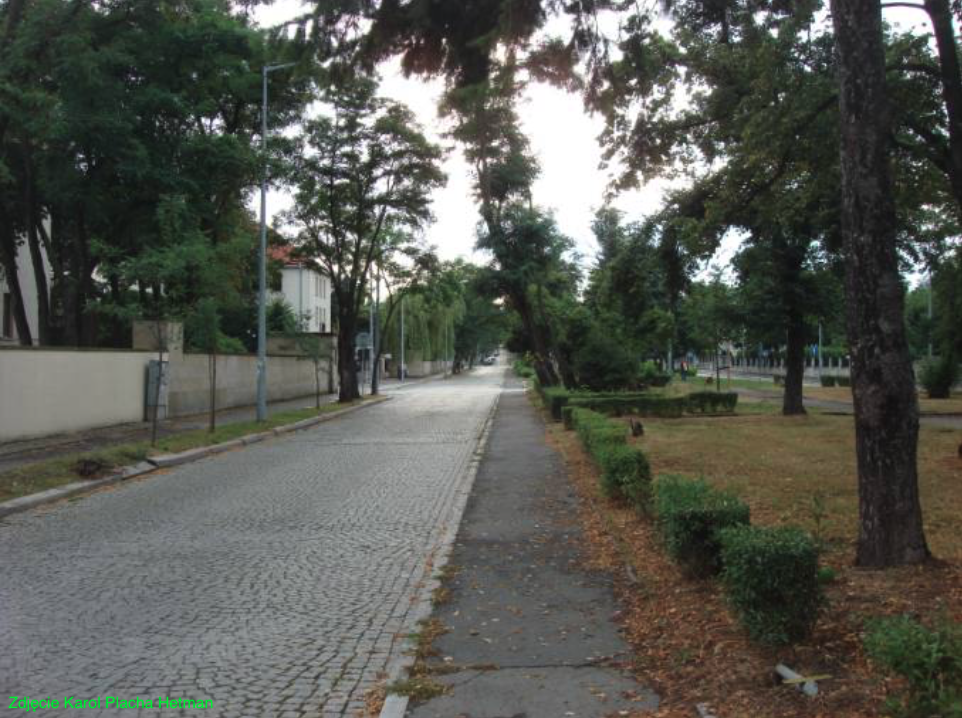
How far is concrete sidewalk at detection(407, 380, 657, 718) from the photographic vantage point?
4.14 metres

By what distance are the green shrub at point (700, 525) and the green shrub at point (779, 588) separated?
102 cm

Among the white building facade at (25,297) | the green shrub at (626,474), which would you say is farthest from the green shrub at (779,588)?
the white building facade at (25,297)

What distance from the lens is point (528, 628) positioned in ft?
17.5

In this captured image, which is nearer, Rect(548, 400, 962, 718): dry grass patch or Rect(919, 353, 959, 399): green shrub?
Rect(548, 400, 962, 718): dry grass patch

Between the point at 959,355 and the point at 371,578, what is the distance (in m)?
34.5

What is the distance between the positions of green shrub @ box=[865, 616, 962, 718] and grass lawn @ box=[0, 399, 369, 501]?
1035cm

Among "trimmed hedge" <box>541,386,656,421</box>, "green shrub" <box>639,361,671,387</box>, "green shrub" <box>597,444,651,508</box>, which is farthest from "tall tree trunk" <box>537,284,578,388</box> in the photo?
"green shrub" <box>597,444,651,508</box>

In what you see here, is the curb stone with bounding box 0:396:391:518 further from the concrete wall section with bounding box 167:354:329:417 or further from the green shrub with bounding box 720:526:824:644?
the green shrub with bounding box 720:526:824:644

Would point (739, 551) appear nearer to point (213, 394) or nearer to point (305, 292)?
point (213, 394)

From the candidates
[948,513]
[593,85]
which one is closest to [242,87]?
[593,85]

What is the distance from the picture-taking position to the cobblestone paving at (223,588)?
4.51m

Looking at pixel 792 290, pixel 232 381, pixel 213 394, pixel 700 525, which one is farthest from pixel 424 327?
pixel 700 525

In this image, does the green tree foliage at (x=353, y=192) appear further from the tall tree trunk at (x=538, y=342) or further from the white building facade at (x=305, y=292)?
the white building facade at (x=305, y=292)

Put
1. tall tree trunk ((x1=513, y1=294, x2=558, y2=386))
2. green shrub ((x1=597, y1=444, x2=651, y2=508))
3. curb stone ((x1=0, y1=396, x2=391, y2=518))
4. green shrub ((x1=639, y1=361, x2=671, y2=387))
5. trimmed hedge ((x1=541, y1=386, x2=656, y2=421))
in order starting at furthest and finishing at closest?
green shrub ((x1=639, y1=361, x2=671, y2=387)), tall tree trunk ((x1=513, y1=294, x2=558, y2=386)), trimmed hedge ((x1=541, y1=386, x2=656, y2=421)), curb stone ((x1=0, y1=396, x2=391, y2=518)), green shrub ((x1=597, y1=444, x2=651, y2=508))
